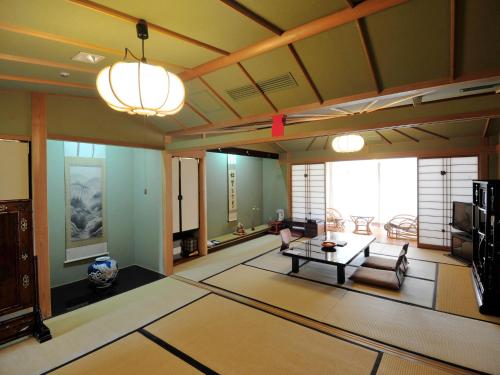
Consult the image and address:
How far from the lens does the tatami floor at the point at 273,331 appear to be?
2.51 metres

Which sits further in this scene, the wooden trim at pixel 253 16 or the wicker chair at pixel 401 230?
the wicker chair at pixel 401 230

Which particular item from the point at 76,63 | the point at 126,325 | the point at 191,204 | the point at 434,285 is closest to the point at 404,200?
the point at 434,285

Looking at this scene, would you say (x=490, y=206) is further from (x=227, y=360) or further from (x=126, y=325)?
(x=126, y=325)

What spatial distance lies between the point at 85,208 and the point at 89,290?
1.47 metres

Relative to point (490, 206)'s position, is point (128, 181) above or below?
above

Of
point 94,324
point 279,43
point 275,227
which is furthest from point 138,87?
point 275,227

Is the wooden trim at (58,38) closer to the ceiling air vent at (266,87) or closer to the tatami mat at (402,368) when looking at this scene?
the ceiling air vent at (266,87)

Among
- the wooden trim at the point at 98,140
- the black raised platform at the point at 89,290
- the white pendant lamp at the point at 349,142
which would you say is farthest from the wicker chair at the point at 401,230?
the wooden trim at the point at 98,140

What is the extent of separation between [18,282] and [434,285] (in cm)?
577

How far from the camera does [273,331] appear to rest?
3.02m

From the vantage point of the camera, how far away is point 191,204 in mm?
5926

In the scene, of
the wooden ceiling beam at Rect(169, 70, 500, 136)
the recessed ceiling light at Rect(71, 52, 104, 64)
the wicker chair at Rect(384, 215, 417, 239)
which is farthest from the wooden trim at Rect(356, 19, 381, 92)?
the wicker chair at Rect(384, 215, 417, 239)

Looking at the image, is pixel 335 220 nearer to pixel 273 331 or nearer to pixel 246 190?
pixel 246 190

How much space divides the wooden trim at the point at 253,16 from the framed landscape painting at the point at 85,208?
4.18 m
